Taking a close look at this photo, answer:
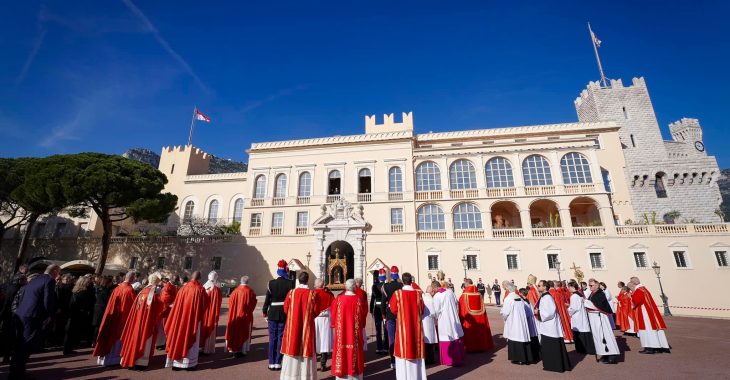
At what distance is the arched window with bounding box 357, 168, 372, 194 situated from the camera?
28.1m

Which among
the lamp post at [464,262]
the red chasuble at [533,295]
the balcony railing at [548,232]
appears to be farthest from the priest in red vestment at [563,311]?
the balcony railing at [548,232]

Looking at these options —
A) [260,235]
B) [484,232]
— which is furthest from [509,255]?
[260,235]

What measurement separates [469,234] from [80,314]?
22.7 meters

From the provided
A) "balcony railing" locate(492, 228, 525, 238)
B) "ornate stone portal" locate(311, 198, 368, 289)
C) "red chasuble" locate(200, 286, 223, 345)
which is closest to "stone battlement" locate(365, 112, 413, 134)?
"ornate stone portal" locate(311, 198, 368, 289)

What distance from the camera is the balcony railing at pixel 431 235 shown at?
24.9m

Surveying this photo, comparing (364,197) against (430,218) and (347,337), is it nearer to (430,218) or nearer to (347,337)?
(430,218)

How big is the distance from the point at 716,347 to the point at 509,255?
1447cm

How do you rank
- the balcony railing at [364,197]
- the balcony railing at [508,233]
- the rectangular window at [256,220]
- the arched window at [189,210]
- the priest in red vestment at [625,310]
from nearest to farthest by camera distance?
the priest in red vestment at [625,310], the balcony railing at [508,233], the balcony railing at [364,197], the rectangular window at [256,220], the arched window at [189,210]

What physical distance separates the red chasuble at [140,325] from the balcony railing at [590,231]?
1030 inches

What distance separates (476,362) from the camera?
7527mm

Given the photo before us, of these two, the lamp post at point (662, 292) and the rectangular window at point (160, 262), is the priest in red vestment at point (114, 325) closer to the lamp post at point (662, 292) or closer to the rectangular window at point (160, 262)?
the rectangular window at point (160, 262)

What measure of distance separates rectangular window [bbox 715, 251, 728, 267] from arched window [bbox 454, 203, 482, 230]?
15156mm

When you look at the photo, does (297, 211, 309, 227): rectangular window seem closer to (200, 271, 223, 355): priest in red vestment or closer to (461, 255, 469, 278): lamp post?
(461, 255, 469, 278): lamp post

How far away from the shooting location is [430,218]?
2578cm
